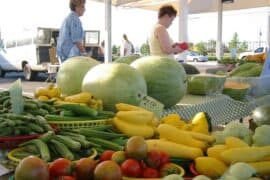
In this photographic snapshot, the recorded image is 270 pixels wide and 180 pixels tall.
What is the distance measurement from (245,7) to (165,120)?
41.7 ft

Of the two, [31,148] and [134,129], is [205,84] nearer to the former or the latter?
[134,129]

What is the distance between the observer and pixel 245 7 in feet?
45.0

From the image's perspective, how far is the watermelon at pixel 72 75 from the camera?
2.58m

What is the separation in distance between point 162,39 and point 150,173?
247 cm

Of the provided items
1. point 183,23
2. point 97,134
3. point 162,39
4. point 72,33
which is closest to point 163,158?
point 97,134

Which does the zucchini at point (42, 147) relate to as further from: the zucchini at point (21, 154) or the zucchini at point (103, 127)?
the zucchini at point (103, 127)

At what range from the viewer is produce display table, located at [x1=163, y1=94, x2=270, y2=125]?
2609mm

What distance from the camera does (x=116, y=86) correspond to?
221cm

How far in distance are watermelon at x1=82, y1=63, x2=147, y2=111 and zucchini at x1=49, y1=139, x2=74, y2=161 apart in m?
0.70

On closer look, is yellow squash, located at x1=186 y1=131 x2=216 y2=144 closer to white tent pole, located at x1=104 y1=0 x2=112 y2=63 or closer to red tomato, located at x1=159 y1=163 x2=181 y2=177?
red tomato, located at x1=159 y1=163 x2=181 y2=177

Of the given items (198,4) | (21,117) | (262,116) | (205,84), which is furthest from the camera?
(198,4)

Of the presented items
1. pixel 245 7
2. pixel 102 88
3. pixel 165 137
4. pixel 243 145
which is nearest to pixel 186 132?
pixel 165 137

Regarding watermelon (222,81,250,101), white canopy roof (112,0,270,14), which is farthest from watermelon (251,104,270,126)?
white canopy roof (112,0,270,14)

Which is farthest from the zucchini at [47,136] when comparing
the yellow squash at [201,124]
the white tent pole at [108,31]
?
the white tent pole at [108,31]
